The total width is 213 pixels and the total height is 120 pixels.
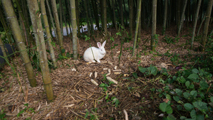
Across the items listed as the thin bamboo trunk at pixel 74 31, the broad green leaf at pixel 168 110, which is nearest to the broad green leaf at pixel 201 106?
the broad green leaf at pixel 168 110

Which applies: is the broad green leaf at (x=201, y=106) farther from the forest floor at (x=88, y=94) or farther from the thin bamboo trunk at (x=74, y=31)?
the thin bamboo trunk at (x=74, y=31)

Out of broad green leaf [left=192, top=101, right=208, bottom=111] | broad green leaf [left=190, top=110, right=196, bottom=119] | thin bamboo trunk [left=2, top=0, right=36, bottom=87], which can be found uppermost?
thin bamboo trunk [left=2, top=0, right=36, bottom=87]

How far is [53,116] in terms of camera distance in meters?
1.57

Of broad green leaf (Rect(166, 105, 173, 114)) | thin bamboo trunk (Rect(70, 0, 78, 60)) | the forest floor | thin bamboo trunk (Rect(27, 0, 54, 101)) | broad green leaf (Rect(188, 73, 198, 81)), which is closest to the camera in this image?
thin bamboo trunk (Rect(27, 0, 54, 101))

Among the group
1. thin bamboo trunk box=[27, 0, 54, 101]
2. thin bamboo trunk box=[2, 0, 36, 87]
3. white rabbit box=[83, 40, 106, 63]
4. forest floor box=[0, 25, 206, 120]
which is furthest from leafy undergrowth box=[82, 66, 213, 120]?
thin bamboo trunk box=[2, 0, 36, 87]

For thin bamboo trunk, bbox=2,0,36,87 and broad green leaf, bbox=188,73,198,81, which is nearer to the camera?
thin bamboo trunk, bbox=2,0,36,87

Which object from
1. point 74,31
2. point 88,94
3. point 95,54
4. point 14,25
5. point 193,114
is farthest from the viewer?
point 95,54

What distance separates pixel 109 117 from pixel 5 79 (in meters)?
2.11

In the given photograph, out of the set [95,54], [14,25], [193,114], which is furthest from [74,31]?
[193,114]

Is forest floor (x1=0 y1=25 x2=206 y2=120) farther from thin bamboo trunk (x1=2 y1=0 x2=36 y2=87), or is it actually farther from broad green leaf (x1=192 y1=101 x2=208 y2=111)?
broad green leaf (x1=192 y1=101 x2=208 y2=111)

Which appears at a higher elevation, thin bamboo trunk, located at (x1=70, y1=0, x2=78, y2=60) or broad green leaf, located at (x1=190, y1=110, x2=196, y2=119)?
thin bamboo trunk, located at (x1=70, y1=0, x2=78, y2=60)

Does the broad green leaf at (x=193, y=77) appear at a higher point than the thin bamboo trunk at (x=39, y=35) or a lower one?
lower

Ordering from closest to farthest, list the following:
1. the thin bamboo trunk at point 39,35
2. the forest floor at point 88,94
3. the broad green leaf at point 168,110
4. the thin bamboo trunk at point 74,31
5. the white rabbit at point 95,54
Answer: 1. the thin bamboo trunk at point 39,35
2. the broad green leaf at point 168,110
3. the forest floor at point 88,94
4. the thin bamboo trunk at point 74,31
5. the white rabbit at point 95,54

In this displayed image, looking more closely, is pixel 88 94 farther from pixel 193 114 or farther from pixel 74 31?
pixel 74 31
